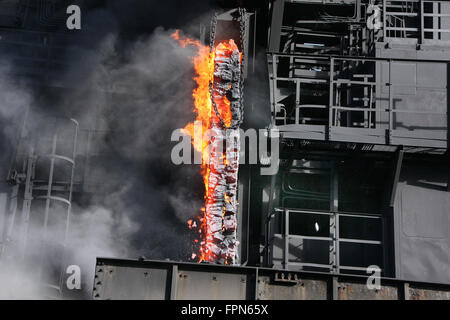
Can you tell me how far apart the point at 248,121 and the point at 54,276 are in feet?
16.6

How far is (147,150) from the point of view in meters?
12.9

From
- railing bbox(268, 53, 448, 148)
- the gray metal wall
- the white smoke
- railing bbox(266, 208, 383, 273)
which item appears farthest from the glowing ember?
the gray metal wall

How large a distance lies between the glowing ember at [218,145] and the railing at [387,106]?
1.28 meters

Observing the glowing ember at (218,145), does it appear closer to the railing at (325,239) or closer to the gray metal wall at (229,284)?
the railing at (325,239)

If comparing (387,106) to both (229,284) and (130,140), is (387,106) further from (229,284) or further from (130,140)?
(130,140)

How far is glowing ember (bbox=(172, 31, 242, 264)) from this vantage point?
1107 centimetres

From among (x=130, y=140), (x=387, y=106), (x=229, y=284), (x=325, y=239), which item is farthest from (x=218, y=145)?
(x=229, y=284)

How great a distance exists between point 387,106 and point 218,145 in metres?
3.46

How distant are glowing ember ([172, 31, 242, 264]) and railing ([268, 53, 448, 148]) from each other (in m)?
1.28

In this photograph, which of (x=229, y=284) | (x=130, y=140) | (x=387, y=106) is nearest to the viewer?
(x=229, y=284)

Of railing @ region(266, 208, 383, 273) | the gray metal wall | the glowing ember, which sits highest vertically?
the glowing ember

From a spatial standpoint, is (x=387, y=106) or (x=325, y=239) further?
(x=387, y=106)

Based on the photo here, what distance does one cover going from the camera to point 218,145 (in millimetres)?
11703

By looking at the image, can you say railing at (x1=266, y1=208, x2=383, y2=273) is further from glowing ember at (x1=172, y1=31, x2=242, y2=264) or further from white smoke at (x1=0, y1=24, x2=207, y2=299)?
white smoke at (x1=0, y1=24, x2=207, y2=299)
